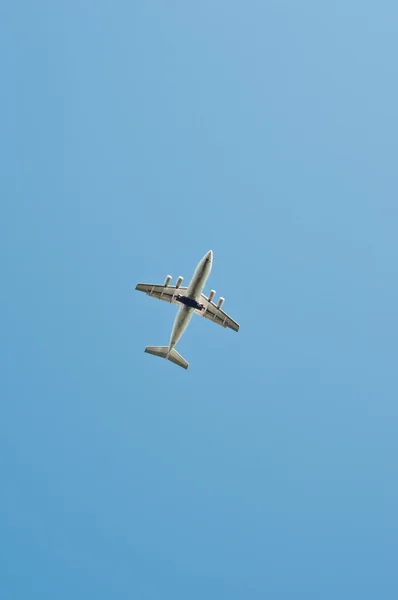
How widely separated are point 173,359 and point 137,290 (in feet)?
41.8

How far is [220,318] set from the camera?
90.6 metres

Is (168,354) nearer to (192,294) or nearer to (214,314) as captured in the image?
Answer: (214,314)

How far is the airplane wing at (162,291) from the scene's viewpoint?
286 ft

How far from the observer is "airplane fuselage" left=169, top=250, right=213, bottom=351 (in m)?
79.4

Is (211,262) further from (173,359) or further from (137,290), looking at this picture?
(173,359)

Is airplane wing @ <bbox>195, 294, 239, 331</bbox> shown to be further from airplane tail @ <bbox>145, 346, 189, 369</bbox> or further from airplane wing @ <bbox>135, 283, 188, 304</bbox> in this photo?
airplane tail @ <bbox>145, 346, 189, 369</bbox>

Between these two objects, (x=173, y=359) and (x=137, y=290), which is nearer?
(x=137, y=290)

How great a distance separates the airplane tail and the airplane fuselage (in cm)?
197

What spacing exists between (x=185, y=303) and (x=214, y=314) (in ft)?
23.1

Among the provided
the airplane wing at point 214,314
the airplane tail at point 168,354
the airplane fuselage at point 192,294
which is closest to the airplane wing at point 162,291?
the airplane fuselage at point 192,294

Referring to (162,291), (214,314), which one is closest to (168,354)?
(214,314)

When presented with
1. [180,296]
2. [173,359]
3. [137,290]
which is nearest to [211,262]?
[180,296]

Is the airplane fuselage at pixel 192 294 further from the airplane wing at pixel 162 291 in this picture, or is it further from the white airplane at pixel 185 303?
the airplane wing at pixel 162 291

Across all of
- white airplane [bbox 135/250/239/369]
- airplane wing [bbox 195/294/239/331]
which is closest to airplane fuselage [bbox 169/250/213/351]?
white airplane [bbox 135/250/239/369]
